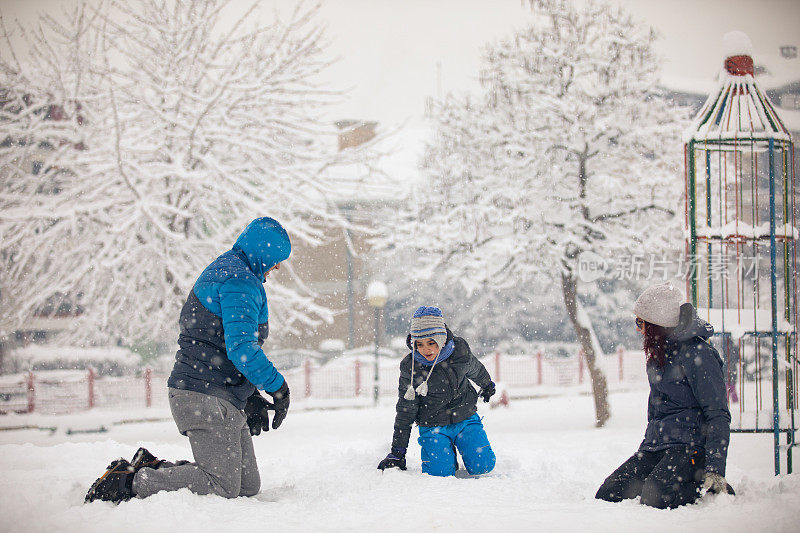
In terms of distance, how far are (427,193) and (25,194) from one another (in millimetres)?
7089

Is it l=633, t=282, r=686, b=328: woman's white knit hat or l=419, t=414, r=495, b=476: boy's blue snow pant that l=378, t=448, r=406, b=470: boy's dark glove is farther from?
l=633, t=282, r=686, b=328: woman's white knit hat

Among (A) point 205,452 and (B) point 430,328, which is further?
(B) point 430,328

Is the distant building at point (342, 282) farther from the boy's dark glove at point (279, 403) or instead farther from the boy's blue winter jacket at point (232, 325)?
the boy's dark glove at point (279, 403)

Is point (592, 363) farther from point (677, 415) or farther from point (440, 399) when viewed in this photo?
point (677, 415)

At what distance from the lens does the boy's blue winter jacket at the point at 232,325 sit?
3.31m

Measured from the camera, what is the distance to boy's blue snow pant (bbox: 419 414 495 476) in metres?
4.59

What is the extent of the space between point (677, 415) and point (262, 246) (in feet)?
8.29

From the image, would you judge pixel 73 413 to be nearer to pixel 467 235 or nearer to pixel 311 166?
pixel 311 166

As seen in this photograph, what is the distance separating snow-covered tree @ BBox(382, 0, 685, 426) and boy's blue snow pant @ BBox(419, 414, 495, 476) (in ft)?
20.1

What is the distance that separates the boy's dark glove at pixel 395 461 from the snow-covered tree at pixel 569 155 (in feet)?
21.5

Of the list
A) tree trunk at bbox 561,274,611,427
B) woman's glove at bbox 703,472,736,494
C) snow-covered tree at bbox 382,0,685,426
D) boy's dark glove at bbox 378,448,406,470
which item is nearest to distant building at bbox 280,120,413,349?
snow-covered tree at bbox 382,0,685,426

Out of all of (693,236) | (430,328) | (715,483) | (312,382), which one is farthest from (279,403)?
(312,382)

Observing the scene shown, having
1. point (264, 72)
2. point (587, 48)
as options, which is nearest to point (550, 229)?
point (587, 48)

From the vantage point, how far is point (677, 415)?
138 inches
